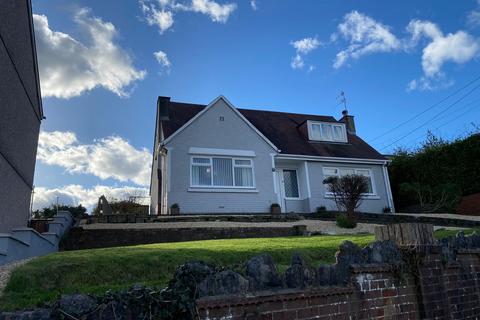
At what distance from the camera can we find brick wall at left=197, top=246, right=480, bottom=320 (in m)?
2.91

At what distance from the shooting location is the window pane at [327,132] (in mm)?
25334

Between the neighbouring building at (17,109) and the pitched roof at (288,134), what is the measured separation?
316 inches

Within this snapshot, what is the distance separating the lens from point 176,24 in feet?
45.0

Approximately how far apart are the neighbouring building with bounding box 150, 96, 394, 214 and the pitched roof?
64 mm

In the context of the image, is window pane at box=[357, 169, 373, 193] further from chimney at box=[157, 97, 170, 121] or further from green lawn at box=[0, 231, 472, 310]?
green lawn at box=[0, 231, 472, 310]

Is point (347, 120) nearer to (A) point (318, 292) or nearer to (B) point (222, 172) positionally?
(B) point (222, 172)

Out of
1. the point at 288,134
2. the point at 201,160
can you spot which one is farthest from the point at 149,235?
the point at 288,134

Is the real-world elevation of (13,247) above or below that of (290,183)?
below

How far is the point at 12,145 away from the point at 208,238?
6.53m

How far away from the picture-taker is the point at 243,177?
20.6 metres

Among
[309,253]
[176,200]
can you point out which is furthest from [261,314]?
[176,200]

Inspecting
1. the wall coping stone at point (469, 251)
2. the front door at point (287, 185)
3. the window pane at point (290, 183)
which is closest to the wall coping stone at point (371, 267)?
the wall coping stone at point (469, 251)

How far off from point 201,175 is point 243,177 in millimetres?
2413

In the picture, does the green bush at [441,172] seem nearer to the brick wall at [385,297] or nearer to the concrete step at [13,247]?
the brick wall at [385,297]
